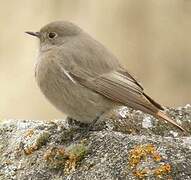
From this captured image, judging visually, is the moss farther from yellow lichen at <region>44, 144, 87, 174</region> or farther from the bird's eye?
the bird's eye

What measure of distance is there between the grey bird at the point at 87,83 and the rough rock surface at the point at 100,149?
0.49 ft

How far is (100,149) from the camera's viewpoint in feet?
20.6

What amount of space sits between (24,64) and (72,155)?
14.3 feet

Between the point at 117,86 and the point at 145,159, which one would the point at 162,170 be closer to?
the point at 145,159

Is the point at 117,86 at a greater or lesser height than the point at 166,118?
greater

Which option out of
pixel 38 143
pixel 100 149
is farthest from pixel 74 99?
pixel 100 149

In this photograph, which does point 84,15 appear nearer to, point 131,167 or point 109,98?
point 109,98

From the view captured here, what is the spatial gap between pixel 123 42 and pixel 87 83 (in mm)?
3101

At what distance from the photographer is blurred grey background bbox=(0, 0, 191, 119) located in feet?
33.8

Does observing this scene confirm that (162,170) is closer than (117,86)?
Yes

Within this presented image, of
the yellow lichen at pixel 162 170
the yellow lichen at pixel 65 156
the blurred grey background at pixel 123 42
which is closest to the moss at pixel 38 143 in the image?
the yellow lichen at pixel 65 156

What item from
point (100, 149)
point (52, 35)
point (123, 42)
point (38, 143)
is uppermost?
point (52, 35)

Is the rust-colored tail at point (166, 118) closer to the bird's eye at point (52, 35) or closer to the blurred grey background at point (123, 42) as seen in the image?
the bird's eye at point (52, 35)

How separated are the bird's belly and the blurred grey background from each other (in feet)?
9.54
